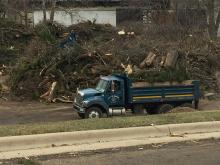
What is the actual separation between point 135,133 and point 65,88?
17563 mm

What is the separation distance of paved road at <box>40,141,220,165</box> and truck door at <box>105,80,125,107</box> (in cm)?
1132

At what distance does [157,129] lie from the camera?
10148 millimetres

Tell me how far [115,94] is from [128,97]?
705 mm

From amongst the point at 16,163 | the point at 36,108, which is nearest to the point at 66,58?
the point at 36,108

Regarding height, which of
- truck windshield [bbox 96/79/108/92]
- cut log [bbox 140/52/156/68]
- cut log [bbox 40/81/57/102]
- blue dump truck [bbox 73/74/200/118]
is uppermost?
cut log [bbox 140/52/156/68]

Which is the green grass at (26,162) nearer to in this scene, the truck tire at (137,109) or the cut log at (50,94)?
the truck tire at (137,109)

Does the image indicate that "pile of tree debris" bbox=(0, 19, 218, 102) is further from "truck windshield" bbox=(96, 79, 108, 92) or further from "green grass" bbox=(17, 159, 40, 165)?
"green grass" bbox=(17, 159, 40, 165)

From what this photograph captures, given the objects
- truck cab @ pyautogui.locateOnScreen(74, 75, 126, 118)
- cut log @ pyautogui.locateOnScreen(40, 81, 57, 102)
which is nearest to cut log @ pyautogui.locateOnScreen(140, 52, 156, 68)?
cut log @ pyautogui.locateOnScreen(40, 81, 57, 102)

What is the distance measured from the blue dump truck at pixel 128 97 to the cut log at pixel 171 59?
8.40 feet

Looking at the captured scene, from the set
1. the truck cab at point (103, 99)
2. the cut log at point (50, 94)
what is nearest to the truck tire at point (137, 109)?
the truck cab at point (103, 99)

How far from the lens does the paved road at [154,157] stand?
8.00 metres

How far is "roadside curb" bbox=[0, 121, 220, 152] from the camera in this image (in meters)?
8.91

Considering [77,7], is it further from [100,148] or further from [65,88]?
[100,148]

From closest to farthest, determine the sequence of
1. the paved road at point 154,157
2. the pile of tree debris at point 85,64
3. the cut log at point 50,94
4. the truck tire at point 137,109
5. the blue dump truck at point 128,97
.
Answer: the paved road at point 154,157
the blue dump truck at point 128,97
the truck tire at point 137,109
the cut log at point 50,94
the pile of tree debris at point 85,64
